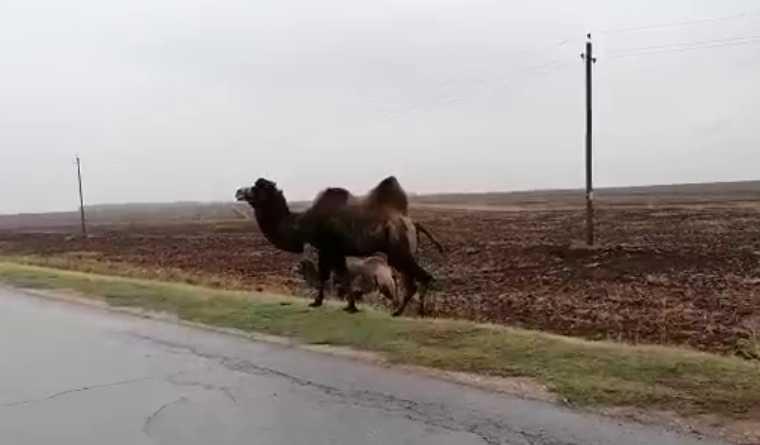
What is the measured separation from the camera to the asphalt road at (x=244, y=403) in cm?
575

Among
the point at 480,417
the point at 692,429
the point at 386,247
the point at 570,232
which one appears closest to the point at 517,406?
the point at 480,417

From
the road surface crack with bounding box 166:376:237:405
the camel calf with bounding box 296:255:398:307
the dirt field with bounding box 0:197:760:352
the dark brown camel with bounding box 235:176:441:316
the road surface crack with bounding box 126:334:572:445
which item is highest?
the dark brown camel with bounding box 235:176:441:316

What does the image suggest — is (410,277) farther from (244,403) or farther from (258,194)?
(244,403)

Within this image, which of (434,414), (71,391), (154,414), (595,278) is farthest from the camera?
(595,278)

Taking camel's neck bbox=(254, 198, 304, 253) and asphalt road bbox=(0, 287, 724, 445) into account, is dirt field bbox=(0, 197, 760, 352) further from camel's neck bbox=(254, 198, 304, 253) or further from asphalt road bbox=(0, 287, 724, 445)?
asphalt road bbox=(0, 287, 724, 445)

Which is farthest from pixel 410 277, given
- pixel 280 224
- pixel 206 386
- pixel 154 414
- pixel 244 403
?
pixel 154 414

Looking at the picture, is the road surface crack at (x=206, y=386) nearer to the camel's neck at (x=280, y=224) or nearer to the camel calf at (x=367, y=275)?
the camel's neck at (x=280, y=224)

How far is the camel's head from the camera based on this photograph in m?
11.6

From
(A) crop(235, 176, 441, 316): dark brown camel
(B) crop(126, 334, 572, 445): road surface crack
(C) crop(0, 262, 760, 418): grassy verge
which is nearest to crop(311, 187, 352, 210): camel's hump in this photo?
(A) crop(235, 176, 441, 316): dark brown camel

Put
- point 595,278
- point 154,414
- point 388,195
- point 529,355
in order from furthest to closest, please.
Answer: point 595,278 < point 388,195 < point 529,355 < point 154,414

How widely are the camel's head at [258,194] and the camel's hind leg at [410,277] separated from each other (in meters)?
2.18

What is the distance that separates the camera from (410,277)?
36.0 feet

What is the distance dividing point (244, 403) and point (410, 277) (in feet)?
14.9

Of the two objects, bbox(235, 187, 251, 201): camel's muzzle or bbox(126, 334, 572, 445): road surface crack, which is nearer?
bbox(126, 334, 572, 445): road surface crack
